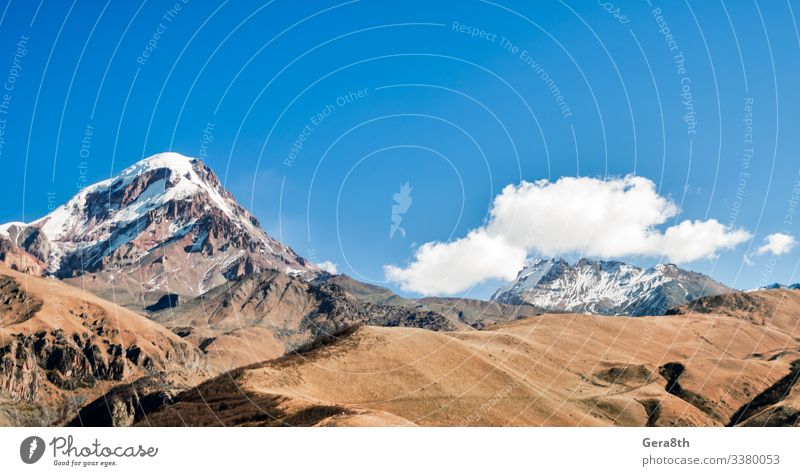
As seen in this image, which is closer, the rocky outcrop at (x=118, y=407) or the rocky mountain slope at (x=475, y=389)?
the rocky mountain slope at (x=475, y=389)

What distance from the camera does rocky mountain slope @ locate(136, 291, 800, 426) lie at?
83750mm

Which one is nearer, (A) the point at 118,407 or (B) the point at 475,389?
(B) the point at 475,389

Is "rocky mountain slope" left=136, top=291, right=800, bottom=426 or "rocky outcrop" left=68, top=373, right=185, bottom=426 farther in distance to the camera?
"rocky outcrop" left=68, top=373, right=185, bottom=426

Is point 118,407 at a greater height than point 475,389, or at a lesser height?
greater

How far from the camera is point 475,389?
375ft

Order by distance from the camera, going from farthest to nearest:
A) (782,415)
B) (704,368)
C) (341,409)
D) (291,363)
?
1. (704,368)
2. (291,363)
3. (782,415)
4. (341,409)

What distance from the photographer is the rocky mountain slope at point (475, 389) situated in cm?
8375

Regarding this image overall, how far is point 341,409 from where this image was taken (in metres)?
60.6

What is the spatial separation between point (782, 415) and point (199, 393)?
85377mm
